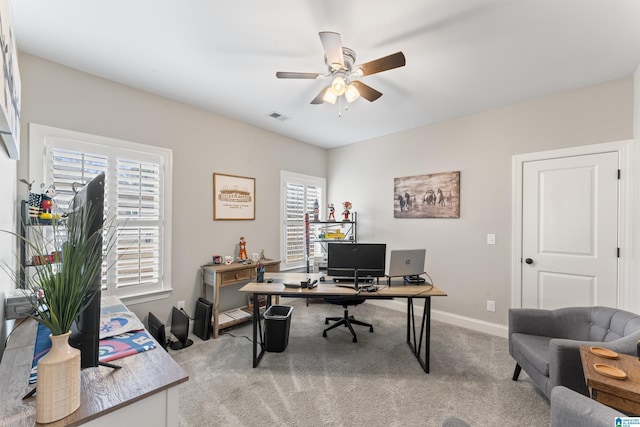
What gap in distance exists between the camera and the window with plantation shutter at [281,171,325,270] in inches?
173

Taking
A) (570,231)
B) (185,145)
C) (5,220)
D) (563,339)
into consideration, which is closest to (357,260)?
(563,339)

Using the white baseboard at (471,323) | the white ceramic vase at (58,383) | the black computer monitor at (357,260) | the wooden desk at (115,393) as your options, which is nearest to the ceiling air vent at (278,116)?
the black computer monitor at (357,260)

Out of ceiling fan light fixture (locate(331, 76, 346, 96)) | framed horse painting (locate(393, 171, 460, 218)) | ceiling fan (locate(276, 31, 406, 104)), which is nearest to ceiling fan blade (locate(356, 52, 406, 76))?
ceiling fan (locate(276, 31, 406, 104))

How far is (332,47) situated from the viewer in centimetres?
174

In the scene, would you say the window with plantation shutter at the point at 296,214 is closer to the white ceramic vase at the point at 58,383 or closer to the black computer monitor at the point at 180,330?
the black computer monitor at the point at 180,330

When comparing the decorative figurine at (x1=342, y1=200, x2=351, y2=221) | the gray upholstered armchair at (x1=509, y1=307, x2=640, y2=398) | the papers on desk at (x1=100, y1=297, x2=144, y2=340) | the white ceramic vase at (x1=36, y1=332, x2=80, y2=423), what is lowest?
the gray upholstered armchair at (x1=509, y1=307, x2=640, y2=398)

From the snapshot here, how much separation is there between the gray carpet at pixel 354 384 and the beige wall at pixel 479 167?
0.66 m

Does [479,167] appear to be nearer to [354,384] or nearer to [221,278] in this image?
[354,384]

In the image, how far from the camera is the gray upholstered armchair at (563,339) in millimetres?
1654

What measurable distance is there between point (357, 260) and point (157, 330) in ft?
6.76

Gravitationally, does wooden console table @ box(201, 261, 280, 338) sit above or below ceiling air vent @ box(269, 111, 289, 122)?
below

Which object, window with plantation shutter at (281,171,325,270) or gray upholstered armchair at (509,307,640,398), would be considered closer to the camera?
gray upholstered armchair at (509,307,640,398)

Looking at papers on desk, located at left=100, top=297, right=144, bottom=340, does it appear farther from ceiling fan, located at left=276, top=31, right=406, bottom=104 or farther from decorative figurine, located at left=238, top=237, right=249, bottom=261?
ceiling fan, located at left=276, top=31, right=406, bottom=104

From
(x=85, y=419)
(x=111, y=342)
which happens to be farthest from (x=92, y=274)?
(x=111, y=342)
